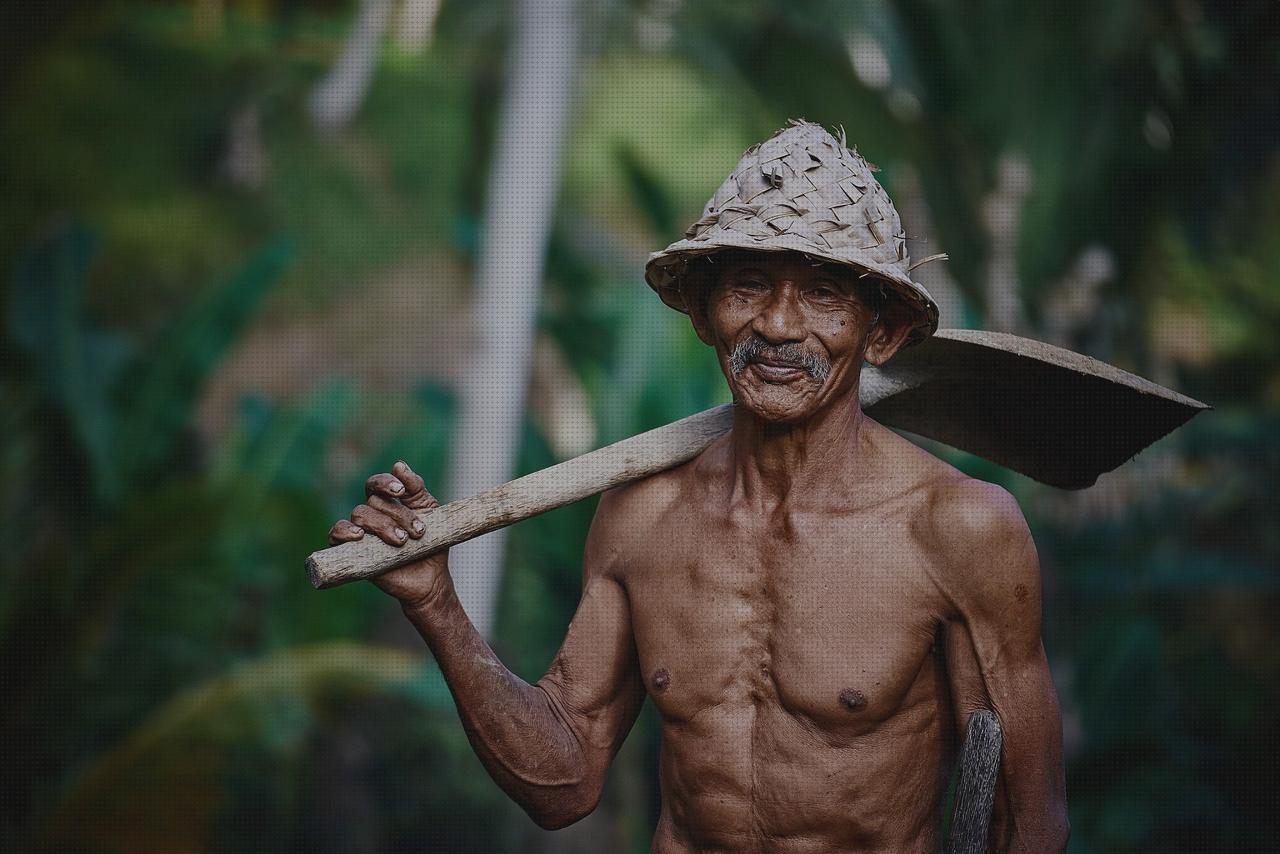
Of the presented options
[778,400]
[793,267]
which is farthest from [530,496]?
[793,267]

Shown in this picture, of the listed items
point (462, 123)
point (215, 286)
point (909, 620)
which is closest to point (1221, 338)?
point (462, 123)

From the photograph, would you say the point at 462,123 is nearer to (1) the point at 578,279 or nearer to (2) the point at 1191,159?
(1) the point at 578,279

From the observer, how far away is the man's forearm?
266 cm

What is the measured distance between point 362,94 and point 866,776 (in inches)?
519

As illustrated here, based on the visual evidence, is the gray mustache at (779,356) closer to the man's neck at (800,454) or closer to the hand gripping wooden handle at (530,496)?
the man's neck at (800,454)

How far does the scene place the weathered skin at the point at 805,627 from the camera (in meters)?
2.63

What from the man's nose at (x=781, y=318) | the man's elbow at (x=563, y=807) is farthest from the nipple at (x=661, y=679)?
the man's nose at (x=781, y=318)

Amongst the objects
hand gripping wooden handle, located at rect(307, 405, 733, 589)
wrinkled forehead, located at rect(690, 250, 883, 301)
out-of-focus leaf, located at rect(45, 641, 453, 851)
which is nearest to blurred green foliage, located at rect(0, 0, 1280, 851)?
out-of-focus leaf, located at rect(45, 641, 453, 851)

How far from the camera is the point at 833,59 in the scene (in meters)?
8.18

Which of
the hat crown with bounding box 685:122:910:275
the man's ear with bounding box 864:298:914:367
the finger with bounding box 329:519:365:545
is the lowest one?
the finger with bounding box 329:519:365:545

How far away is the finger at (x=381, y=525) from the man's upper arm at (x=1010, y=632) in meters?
0.93

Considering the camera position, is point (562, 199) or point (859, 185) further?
point (562, 199)

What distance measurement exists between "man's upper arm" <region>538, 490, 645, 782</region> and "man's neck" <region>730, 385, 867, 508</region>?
0.30m

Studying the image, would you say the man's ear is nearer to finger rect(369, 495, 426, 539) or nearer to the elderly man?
the elderly man
